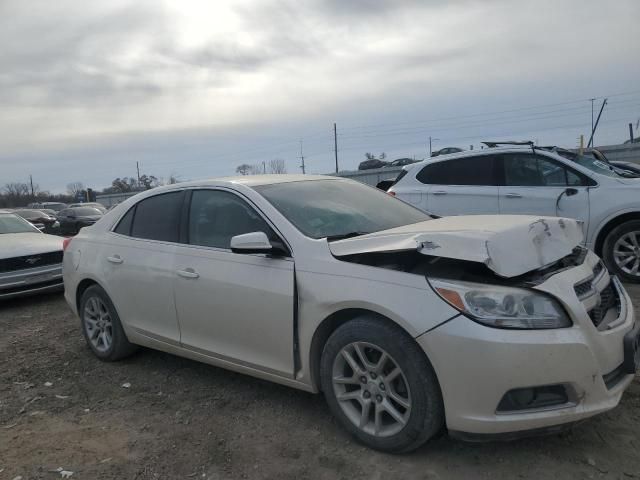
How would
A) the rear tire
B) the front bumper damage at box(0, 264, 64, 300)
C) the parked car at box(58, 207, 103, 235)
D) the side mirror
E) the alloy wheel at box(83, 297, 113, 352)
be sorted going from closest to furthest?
1. the side mirror
2. the rear tire
3. the alloy wheel at box(83, 297, 113, 352)
4. the front bumper damage at box(0, 264, 64, 300)
5. the parked car at box(58, 207, 103, 235)

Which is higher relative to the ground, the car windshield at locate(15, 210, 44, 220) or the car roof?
the car roof

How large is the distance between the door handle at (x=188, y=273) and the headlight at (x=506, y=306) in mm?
1834

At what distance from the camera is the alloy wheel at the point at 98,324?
4703mm

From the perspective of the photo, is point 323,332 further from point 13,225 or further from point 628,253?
point 13,225

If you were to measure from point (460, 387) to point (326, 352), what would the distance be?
2.63 feet

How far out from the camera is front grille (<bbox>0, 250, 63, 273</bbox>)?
23.8 ft

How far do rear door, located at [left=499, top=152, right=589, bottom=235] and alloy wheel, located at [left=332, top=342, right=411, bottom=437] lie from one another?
4737mm

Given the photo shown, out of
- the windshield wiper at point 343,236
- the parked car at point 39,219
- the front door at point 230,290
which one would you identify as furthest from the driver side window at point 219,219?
the parked car at point 39,219

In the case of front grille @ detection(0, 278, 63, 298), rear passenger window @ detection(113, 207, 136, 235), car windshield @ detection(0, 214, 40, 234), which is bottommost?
front grille @ detection(0, 278, 63, 298)

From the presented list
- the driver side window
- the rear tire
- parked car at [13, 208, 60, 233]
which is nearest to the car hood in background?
the rear tire

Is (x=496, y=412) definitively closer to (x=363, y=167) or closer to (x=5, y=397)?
(x=5, y=397)

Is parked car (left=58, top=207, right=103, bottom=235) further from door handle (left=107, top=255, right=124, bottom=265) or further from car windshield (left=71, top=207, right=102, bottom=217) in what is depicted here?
door handle (left=107, top=255, right=124, bottom=265)

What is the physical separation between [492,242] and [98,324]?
11.9 feet

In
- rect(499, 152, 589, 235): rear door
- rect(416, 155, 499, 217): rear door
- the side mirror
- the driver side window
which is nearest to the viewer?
the side mirror
